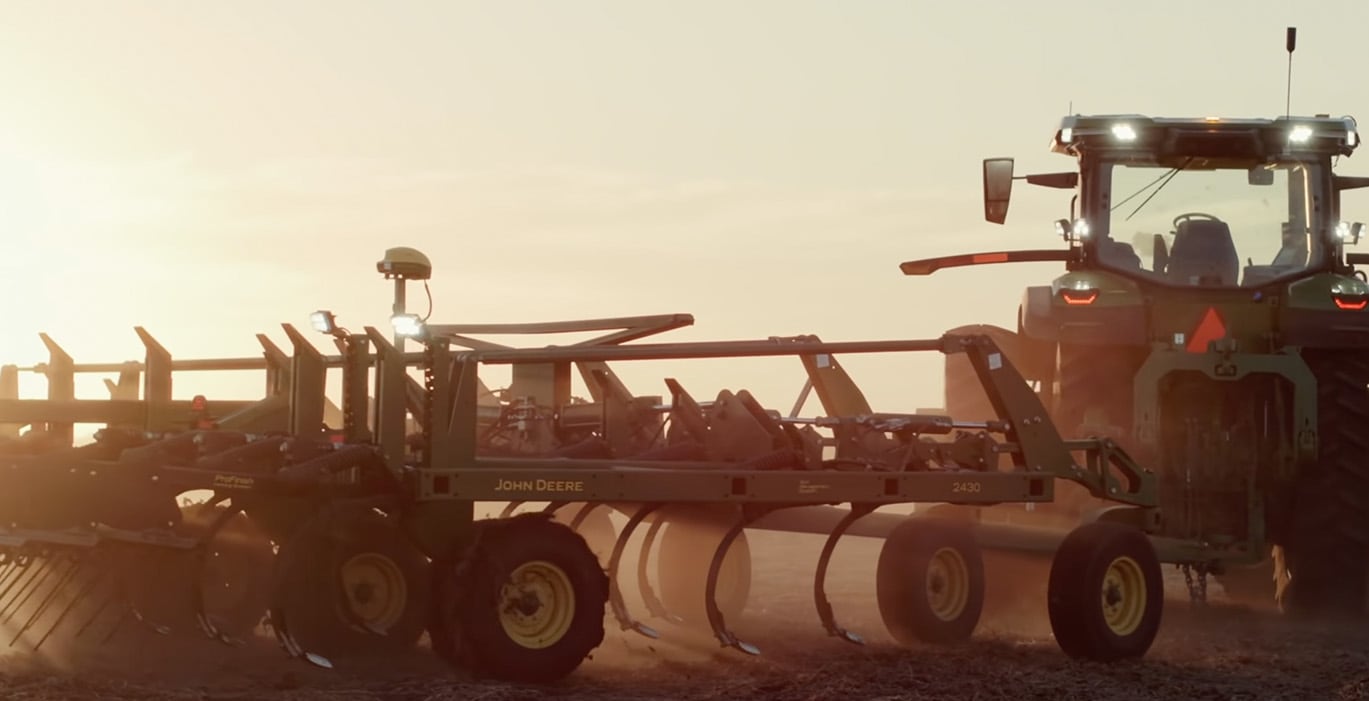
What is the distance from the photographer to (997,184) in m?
10.0

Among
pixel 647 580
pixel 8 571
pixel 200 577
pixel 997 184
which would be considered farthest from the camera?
pixel 647 580

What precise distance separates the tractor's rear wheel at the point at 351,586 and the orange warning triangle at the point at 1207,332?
492cm

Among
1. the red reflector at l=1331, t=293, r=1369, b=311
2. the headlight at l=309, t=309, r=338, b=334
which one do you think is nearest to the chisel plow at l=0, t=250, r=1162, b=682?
the headlight at l=309, t=309, r=338, b=334

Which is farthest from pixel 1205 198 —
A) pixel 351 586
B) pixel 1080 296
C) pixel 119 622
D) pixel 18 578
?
pixel 18 578

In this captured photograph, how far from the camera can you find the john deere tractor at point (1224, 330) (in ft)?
35.0

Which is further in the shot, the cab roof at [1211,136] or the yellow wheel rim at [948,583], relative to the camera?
the cab roof at [1211,136]

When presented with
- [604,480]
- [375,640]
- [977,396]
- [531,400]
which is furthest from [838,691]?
[977,396]

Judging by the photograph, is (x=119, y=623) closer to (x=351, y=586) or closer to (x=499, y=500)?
(x=351, y=586)

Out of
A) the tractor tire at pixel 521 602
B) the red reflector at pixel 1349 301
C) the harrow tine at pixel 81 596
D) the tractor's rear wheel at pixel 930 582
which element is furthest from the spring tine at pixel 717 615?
the red reflector at pixel 1349 301

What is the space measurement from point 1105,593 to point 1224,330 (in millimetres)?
2257

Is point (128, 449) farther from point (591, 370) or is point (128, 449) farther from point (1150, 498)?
point (1150, 498)

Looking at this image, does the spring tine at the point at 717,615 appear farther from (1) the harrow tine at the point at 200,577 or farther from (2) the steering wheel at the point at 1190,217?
(2) the steering wheel at the point at 1190,217

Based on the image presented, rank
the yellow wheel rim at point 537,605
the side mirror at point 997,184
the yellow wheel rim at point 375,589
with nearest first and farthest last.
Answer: the yellow wheel rim at point 537,605, the yellow wheel rim at point 375,589, the side mirror at point 997,184

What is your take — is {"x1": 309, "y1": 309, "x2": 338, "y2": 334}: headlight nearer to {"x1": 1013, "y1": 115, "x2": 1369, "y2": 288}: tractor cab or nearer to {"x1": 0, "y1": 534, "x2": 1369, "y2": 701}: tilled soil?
{"x1": 0, "y1": 534, "x2": 1369, "y2": 701}: tilled soil
